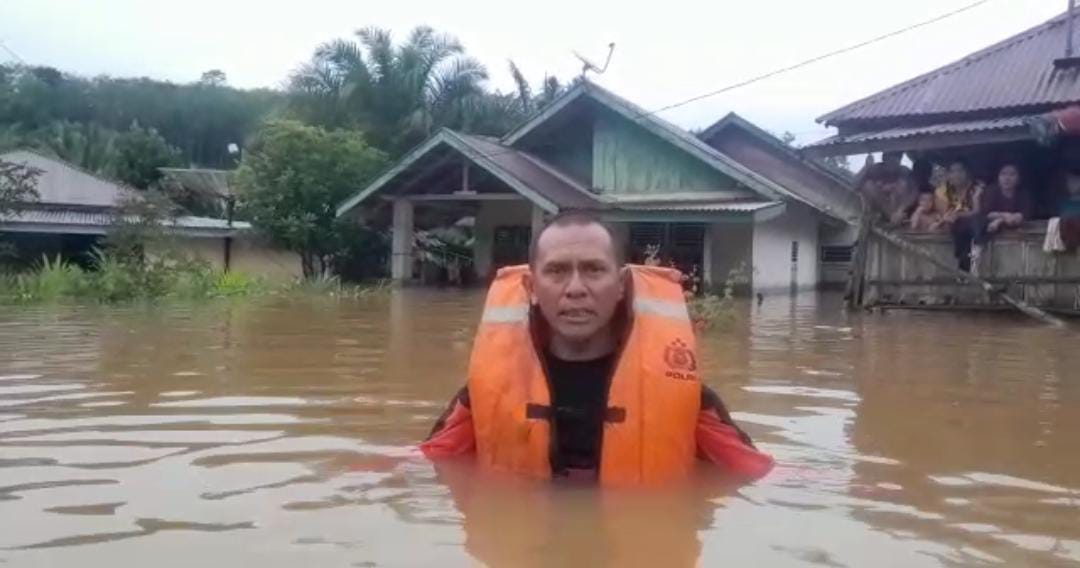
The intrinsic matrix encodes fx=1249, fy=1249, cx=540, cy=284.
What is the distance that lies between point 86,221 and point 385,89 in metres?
7.80

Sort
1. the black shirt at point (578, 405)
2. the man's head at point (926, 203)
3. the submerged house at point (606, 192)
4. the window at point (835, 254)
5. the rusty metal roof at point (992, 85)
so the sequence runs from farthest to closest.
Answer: the window at point (835, 254) < the submerged house at point (606, 192) < the man's head at point (926, 203) < the rusty metal roof at point (992, 85) < the black shirt at point (578, 405)

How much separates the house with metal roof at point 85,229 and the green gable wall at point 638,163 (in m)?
7.73

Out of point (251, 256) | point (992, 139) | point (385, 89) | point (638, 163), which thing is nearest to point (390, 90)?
point (385, 89)

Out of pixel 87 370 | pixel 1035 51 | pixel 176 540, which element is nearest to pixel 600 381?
pixel 176 540

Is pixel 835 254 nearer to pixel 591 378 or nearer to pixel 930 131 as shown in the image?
pixel 930 131

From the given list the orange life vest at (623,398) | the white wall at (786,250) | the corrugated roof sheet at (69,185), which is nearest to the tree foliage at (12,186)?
the corrugated roof sheet at (69,185)

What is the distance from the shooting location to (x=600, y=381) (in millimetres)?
4254

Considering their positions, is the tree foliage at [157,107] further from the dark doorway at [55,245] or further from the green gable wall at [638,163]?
the green gable wall at [638,163]

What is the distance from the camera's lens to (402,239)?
24.1m

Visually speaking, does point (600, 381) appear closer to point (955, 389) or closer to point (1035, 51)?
point (955, 389)

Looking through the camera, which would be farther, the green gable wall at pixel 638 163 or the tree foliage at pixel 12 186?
the green gable wall at pixel 638 163

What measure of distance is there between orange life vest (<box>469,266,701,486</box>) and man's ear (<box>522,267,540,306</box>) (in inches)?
1.8

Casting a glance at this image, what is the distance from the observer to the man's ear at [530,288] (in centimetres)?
435

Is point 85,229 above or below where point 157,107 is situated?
below
